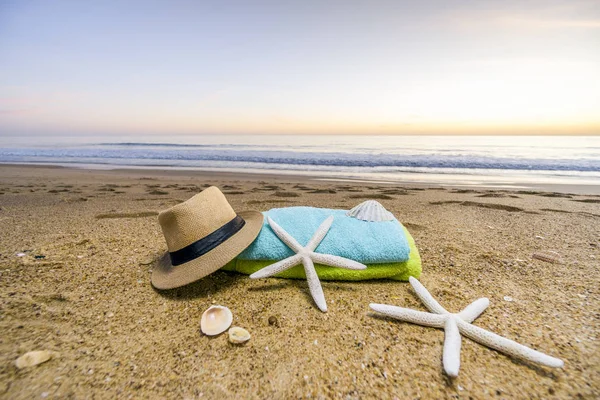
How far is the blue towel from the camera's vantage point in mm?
2354

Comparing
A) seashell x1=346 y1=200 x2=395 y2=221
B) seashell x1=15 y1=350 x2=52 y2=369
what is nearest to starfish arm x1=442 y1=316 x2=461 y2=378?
seashell x1=346 y1=200 x2=395 y2=221

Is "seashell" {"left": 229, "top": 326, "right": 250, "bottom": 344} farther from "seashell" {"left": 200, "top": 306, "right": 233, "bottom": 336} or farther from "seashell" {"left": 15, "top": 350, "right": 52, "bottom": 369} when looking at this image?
"seashell" {"left": 15, "top": 350, "right": 52, "bottom": 369}

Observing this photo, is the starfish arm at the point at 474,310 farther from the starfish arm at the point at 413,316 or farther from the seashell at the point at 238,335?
the seashell at the point at 238,335

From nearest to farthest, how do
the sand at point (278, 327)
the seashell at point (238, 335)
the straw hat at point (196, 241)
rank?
the sand at point (278, 327), the seashell at point (238, 335), the straw hat at point (196, 241)

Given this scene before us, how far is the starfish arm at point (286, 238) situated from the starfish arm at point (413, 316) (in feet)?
2.41

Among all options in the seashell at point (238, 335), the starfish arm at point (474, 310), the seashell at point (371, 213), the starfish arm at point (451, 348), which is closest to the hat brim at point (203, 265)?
the seashell at point (238, 335)

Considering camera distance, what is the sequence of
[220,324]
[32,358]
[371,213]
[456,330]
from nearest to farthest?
[32,358]
[456,330]
[220,324]
[371,213]

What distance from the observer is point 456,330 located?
179 centimetres

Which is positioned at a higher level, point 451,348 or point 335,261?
point 335,261

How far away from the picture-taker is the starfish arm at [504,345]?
4.94 ft

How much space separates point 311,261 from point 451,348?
1079mm

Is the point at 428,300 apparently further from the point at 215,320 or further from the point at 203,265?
the point at 203,265

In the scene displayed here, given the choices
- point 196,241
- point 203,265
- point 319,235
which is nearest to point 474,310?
point 319,235

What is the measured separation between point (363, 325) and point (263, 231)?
1.11 metres
